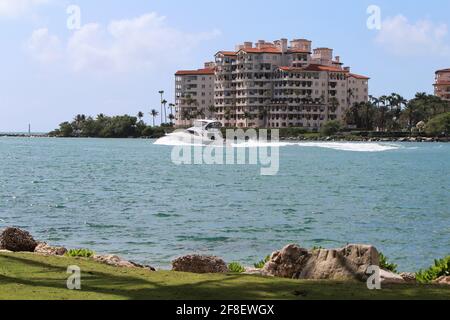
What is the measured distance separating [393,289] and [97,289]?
14.2 ft

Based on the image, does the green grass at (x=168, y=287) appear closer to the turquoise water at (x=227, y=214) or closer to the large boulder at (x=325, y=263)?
the large boulder at (x=325, y=263)

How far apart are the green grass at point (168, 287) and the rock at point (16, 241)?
425 centimetres

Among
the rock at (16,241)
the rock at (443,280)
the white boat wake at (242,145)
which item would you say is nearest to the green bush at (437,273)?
the rock at (443,280)

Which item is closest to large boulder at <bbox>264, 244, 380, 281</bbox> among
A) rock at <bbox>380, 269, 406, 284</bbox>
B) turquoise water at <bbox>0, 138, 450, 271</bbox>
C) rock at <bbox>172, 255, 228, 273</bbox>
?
rock at <bbox>380, 269, 406, 284</bbox>

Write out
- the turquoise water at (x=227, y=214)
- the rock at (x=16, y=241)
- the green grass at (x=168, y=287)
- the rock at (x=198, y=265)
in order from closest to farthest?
the green grass at (x=168, y=287), the rock at (x=198, y=265), the rock at (x=16, y=241), the turquoise water at (x=227, y=214)

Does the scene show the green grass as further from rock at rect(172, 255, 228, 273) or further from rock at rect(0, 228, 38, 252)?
rock at rect(0, 228, 38, 252)

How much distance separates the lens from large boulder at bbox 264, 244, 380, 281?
1214 centimetres

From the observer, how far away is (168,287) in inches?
420

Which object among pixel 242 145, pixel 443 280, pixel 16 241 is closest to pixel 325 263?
pixel 443 280

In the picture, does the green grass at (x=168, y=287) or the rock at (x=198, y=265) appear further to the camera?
the rock at (x=198, y=265)

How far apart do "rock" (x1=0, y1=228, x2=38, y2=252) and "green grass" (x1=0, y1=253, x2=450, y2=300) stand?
425 cm

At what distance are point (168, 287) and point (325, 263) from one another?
313cm

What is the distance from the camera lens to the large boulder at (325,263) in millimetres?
12141

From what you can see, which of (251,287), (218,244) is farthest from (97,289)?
(218,244)
